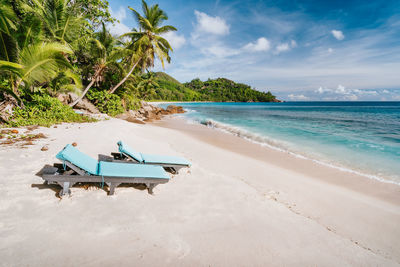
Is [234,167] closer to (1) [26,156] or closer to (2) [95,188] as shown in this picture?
(2) [95,188]

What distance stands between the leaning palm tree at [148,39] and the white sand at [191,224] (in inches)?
529

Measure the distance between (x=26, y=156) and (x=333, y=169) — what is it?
1006cm

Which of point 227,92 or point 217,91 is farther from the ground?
point 217,91

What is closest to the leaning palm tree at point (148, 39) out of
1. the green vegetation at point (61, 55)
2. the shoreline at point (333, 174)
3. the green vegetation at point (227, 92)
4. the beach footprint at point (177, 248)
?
the green vegetation at point (61, 55)

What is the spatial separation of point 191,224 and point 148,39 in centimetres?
1675

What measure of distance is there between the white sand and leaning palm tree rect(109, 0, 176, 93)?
529 inches

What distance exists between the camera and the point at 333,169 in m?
6.98

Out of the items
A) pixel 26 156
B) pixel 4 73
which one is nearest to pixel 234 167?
pixel 26 156

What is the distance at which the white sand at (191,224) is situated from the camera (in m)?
2.21

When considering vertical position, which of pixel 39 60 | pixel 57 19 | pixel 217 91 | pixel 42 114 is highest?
pixel 217 91

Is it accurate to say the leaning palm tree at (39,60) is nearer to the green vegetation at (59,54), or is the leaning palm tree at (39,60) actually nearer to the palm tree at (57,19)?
the green vegetation at (59,54)

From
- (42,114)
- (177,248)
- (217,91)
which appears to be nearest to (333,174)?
(177,248)

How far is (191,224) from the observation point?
9.42 ft

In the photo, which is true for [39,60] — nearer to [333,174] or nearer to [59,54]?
[59,54]
